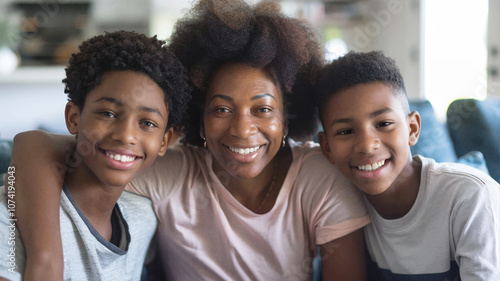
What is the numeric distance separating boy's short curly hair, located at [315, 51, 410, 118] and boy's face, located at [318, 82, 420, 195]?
0.06 feet

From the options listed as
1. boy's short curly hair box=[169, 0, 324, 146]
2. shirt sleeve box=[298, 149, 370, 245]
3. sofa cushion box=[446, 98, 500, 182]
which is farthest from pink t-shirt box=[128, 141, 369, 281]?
sofa cushion box=[446, 98, 500, 182]

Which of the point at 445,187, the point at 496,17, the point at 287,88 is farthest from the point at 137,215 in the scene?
the point at 496,17

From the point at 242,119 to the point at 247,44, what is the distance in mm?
209

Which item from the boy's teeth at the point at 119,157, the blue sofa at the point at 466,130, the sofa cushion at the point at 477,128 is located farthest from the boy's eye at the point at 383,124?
the sofa cushion at the point at 477,128

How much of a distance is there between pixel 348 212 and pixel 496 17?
2758mm

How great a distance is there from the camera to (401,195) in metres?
1.25

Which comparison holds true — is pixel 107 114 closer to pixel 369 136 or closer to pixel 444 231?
pixel 369 136

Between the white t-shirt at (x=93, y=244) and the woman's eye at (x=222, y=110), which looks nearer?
the white t-shirt at (x=93, y=244)

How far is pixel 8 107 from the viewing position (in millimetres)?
4082

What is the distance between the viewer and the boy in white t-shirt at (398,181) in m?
1.15

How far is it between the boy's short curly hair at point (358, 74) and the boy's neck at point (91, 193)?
59 centimetres

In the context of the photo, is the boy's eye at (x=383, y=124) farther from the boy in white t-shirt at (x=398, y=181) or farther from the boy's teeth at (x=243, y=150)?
the boy's teeth at (x=243, y=150)

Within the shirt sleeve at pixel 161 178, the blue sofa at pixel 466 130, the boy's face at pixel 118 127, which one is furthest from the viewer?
the blue sofa at pixel 466 130

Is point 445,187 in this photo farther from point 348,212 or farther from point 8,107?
point 8,107
